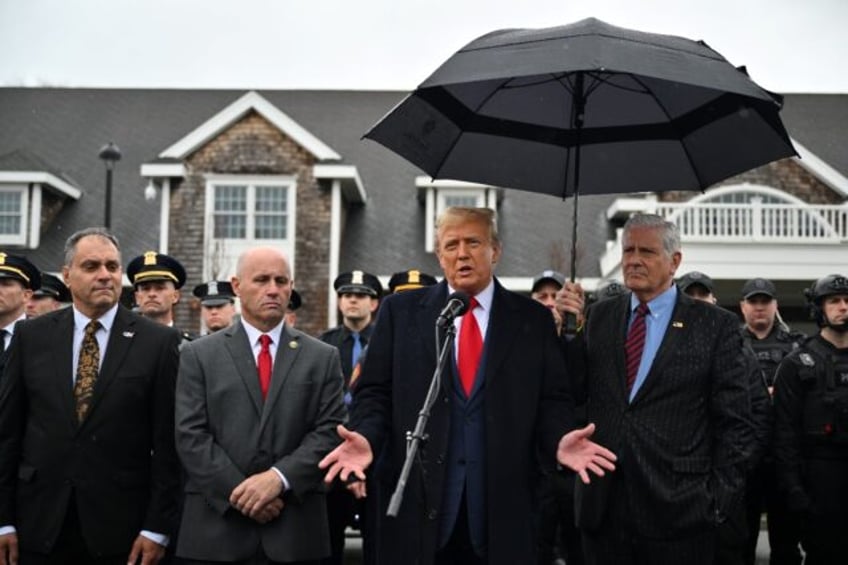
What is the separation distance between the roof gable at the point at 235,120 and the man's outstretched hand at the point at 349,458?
18.6 meters

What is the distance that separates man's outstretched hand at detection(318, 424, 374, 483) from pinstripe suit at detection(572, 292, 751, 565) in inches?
52.9

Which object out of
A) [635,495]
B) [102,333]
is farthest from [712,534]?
[102,333]

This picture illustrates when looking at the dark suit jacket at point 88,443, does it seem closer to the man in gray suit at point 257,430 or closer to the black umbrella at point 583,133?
the man in gray suit at point 257,430

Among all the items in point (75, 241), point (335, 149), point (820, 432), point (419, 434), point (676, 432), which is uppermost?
point (335, 149)

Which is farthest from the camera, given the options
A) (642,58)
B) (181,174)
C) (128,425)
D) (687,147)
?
(181,174)

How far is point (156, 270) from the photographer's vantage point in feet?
23.5

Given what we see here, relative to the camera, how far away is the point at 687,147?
5.17 metres

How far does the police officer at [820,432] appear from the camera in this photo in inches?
262

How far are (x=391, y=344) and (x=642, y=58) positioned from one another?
1.72m

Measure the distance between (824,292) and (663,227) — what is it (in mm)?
2697

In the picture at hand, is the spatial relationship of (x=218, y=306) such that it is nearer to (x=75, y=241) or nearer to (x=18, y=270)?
(x=18, y=270)

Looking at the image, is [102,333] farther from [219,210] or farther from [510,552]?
[219,210]

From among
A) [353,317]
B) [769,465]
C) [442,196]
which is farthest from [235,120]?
[769,465]

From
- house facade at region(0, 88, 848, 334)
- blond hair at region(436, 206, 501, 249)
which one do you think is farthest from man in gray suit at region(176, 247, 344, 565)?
house facade at region(0, 88, 848, 334)
